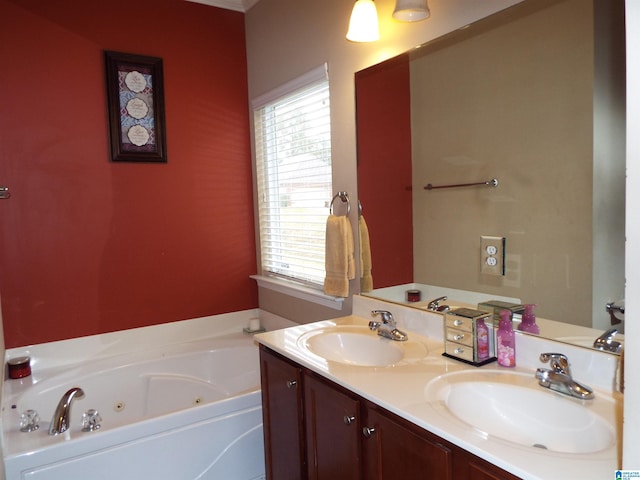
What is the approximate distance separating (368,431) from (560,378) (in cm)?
54

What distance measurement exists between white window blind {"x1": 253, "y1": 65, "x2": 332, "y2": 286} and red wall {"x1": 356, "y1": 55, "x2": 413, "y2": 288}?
→ 0.30m

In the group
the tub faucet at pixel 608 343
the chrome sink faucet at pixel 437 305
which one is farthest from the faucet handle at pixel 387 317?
the tub faucet at pixel 608 343

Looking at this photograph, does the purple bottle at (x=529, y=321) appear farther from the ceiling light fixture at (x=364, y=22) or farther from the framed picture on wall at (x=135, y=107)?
the framed picture on wall at (x=135, y=107)

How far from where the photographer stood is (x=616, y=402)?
3.76ft

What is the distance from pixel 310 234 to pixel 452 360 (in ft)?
4.29

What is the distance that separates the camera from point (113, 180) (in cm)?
268

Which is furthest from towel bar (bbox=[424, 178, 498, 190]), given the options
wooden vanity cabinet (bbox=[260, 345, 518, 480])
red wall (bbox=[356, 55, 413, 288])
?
wooden vanity cabinet (bbox=[260, 345, 518, 480])

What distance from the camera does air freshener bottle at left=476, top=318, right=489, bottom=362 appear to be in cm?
143

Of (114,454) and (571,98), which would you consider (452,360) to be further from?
(114,454)

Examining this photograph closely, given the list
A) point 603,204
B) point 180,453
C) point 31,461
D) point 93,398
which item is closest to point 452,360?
point 603,204

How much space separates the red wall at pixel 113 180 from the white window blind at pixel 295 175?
0.18 m

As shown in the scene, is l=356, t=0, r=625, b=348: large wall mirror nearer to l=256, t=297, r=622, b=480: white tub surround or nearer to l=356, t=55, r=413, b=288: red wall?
l=356, t=55, r=413, b=288: red wall

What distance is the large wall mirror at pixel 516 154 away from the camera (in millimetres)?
1282

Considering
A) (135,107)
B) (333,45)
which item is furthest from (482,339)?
(135,107)
